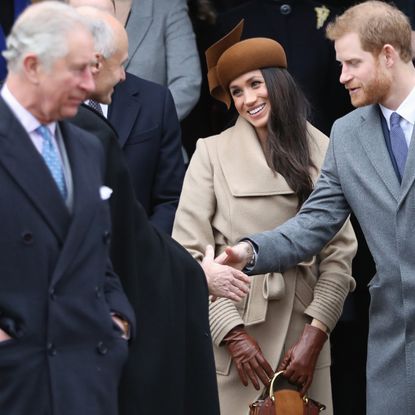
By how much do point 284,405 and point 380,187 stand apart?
98 centimetres

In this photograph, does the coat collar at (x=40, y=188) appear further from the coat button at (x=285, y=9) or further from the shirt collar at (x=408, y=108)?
the coat button at (x=285, y=9)

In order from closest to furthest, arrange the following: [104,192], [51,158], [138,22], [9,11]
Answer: [51,158]
[104,192]
[138,22]
[9,11]

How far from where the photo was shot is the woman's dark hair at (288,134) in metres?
6.11

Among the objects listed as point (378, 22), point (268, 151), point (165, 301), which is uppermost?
point (378, 22)

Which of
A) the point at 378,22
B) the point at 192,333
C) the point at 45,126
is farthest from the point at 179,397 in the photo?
the point at 378,22

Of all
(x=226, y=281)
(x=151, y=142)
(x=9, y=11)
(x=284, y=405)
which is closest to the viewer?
(x=226, y=281)

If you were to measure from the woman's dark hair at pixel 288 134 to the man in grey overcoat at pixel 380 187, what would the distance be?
1.17 feet

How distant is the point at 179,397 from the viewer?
4.98 meters

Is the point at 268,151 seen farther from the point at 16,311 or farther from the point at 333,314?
the point at 16,311

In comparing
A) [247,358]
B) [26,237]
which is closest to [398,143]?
[247,358]

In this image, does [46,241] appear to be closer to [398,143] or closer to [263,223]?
[398,143]

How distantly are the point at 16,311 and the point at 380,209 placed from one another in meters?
1.89

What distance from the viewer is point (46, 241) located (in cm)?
404

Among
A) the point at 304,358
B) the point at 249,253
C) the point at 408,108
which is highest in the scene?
the point at 408,108
